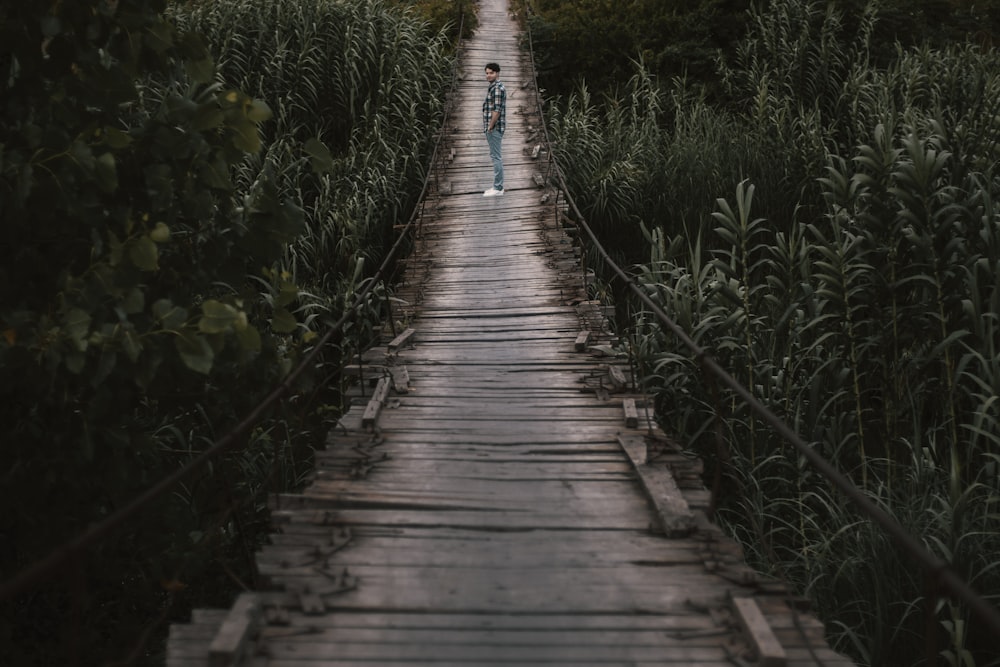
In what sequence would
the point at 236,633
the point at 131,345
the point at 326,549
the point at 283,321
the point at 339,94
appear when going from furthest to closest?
1. the point at 339,94
2. the point at 283,321
3. the point at 326,549
4. the point at 131,345
5. the point at 236,633

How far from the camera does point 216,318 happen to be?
9.73 ft

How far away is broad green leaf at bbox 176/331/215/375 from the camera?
113 inches

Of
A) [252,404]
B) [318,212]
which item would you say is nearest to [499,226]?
[318,212]

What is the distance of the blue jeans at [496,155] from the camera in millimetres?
10109

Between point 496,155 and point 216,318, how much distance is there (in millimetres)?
7747

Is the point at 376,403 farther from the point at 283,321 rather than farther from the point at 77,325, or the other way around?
the point at 77,325

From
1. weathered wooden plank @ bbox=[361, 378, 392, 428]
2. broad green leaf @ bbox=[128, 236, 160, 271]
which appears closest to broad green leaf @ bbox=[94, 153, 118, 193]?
broad green leaf @ bbox=[128, 236, 160, 271]

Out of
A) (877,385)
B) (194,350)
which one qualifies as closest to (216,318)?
(194,350)

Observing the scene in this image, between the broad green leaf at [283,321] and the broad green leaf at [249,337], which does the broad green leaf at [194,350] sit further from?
the broad green leaf at [283,321]

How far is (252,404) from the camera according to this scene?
14.5ft

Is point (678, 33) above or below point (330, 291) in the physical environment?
above

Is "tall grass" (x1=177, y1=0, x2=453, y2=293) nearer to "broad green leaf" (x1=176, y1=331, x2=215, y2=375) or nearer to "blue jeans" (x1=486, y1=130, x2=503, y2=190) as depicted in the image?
"blue jeans" (x1=486, y1=130, x2=503, y2=190)

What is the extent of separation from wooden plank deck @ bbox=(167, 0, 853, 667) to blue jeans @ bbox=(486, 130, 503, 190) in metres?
3.93

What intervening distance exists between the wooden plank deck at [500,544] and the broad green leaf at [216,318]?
87 cm
